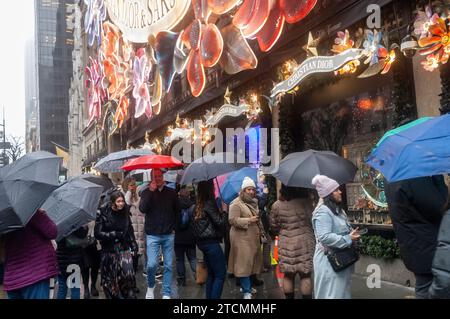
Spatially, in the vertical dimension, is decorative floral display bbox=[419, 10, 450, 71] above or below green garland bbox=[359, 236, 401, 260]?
above

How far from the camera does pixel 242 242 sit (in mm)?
6648

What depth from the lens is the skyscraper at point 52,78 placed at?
108 meters

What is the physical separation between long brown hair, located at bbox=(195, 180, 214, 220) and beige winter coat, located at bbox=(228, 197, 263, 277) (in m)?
0.54

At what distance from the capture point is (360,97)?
8.96 meters

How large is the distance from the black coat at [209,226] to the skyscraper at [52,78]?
351 feet

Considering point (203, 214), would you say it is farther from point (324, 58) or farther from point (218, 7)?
point (218, 7)

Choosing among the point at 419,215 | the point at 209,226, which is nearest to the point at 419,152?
the point at 419,215

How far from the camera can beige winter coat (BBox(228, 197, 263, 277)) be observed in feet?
21.5

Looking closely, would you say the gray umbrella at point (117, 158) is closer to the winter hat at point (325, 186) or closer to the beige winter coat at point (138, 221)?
the beige winter coat at point (138, 221)

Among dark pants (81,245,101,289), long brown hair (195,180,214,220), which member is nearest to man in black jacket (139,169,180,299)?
long brown hair (195,180,214,220)

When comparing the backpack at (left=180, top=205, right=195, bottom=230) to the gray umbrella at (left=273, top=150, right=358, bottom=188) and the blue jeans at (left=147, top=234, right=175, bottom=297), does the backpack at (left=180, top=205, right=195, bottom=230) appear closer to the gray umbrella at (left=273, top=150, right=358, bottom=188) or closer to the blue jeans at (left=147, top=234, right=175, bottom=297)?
the blue jeans at (left=147, top=234, right=175, bottom=297)

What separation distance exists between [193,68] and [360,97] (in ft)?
17.7

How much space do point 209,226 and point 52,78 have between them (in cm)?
11535

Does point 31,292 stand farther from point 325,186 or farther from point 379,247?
point 379,247
